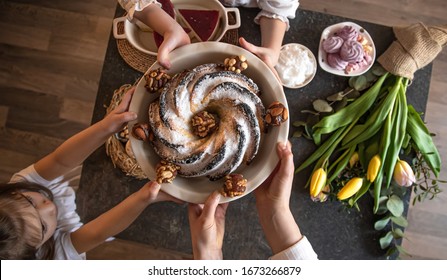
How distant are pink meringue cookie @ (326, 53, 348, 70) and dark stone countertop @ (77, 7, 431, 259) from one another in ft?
0.10

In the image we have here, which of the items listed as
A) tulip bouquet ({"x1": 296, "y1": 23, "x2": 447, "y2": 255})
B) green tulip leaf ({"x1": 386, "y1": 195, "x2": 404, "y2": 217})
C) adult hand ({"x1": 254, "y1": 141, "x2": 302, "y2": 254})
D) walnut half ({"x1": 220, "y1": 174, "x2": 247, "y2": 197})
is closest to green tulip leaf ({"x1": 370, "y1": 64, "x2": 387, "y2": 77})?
tulip bouquet ({"x1": 296, "y1": 23, "x2": 447, "y2": 255})

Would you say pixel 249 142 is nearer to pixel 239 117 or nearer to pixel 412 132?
pixel 239 117

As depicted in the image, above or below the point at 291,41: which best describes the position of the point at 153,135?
below

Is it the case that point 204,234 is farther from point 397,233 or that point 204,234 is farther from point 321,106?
point 397,233

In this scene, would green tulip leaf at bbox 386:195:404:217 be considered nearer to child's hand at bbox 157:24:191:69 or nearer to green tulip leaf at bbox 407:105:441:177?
green tulip leaf at bbox 407:105:441:177

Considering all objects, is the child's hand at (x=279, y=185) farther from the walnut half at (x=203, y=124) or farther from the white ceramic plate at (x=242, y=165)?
the walnut half at (x=203, y=124)

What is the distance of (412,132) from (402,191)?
0.17 metres

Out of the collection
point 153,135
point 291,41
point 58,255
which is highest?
point 291,41

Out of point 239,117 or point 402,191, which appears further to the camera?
point 402,191

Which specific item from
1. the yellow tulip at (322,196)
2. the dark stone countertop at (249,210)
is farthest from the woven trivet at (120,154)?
the yellow tulip at (322,196)

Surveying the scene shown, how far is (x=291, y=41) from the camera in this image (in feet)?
3.43
